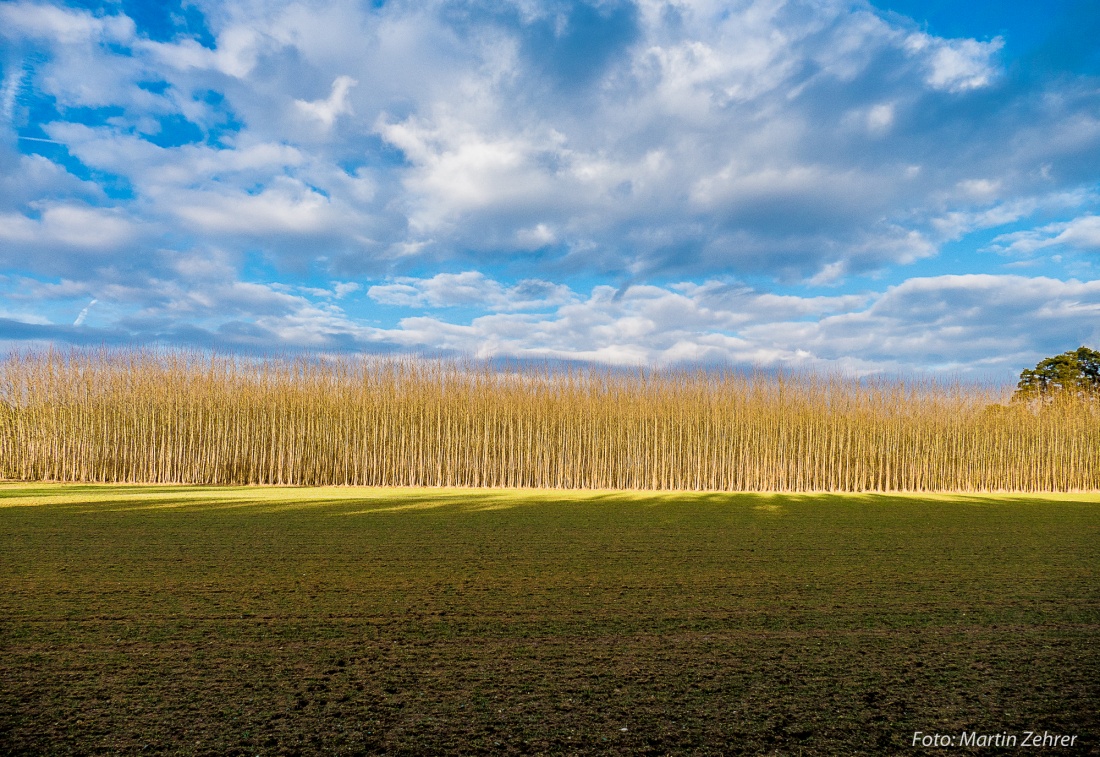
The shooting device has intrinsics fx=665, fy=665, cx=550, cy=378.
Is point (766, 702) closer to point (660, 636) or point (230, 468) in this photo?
point (660, 636)

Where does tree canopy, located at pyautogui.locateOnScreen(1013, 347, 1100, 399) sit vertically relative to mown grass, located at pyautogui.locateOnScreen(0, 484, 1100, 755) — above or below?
above

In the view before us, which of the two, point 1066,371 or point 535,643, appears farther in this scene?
point 1066,371

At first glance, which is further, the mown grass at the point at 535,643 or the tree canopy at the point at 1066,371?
the tree canopy at the point at 1066,371

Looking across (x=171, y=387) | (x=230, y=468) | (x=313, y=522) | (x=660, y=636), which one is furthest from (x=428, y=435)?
(x=660, y=636)

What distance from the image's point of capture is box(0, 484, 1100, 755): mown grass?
1464 mm

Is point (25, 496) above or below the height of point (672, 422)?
below

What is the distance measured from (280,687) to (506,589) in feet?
3.68

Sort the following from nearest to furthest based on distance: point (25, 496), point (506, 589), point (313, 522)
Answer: point (506, 589)
point (313, 522)
point (25, 496)

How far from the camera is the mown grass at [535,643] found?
1464 mm

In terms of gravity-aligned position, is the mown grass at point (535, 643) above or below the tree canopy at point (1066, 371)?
below

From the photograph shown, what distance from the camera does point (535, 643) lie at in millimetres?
1996

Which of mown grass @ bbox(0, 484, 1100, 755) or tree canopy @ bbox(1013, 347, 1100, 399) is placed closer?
mown grass @ bbox(0, 484, 1100, 755)

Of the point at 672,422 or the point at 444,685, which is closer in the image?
the point at 444,685

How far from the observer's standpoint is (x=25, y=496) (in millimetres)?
7055
